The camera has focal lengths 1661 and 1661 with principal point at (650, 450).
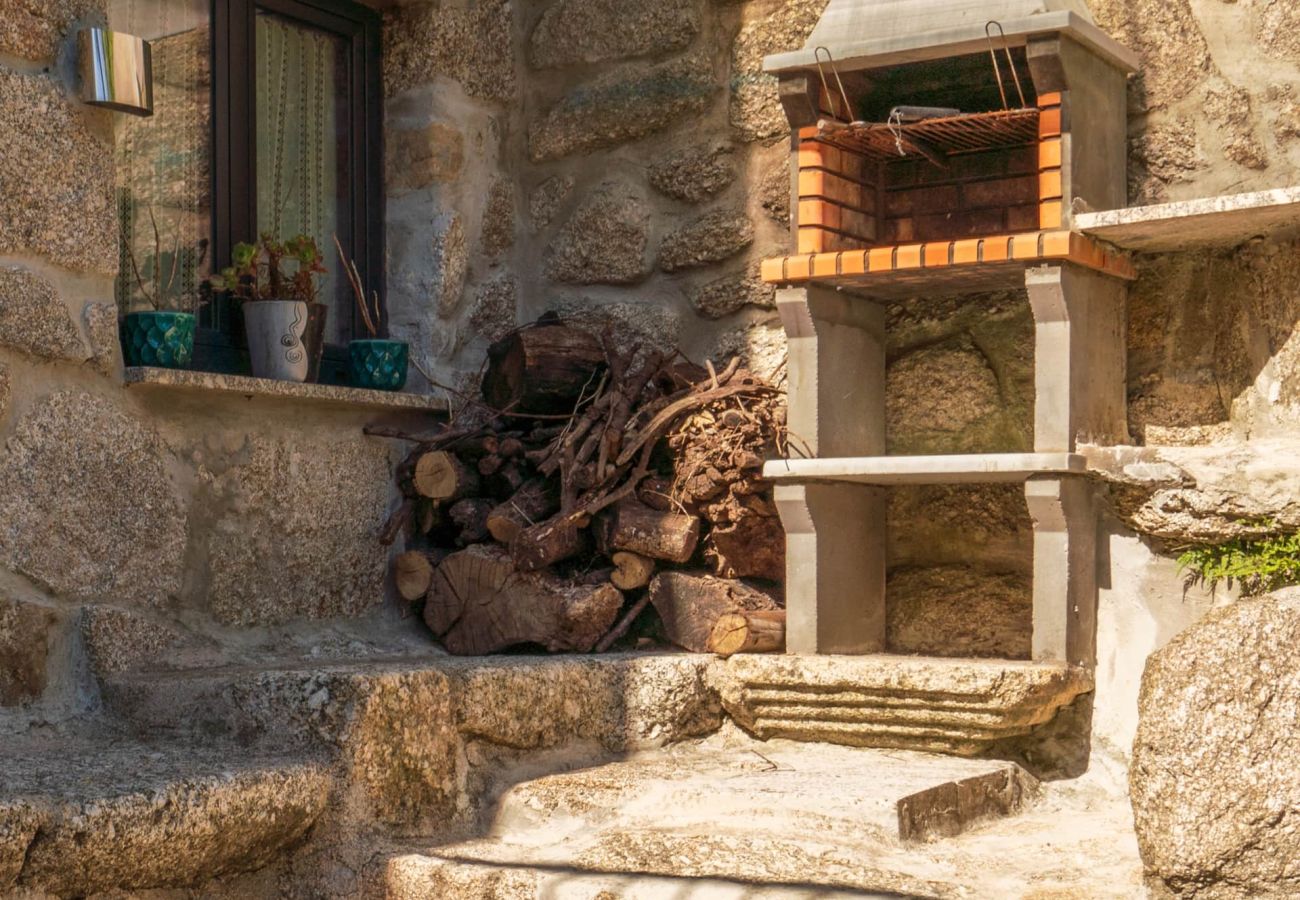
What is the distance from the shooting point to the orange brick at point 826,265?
3385mm

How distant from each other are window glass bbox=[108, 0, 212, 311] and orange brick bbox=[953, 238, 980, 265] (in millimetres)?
1639

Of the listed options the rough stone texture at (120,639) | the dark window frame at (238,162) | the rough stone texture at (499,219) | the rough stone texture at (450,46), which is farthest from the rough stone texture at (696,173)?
the rough stone texture at (120,639)

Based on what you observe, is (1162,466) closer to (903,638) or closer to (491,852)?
(903,638)

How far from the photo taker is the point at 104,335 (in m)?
3.25

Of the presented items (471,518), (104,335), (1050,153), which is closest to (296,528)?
(471,518)

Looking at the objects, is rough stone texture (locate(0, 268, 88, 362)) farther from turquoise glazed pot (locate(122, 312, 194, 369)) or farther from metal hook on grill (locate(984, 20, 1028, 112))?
metal hook on grill (locate(984, 20, 1028, 112))

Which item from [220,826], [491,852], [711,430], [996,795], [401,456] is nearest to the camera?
[220,826]

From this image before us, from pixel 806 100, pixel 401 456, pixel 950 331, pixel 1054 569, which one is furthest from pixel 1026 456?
pixel 401 456

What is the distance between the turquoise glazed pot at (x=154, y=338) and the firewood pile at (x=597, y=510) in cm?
60

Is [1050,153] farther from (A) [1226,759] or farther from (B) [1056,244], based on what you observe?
(A) [1226,759]

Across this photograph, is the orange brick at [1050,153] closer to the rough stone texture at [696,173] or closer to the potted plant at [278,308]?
the rough stone texture at [696,173]

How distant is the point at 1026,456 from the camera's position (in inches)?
126

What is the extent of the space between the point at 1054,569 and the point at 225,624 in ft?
5.61

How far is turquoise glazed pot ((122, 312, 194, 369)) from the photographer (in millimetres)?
3334
